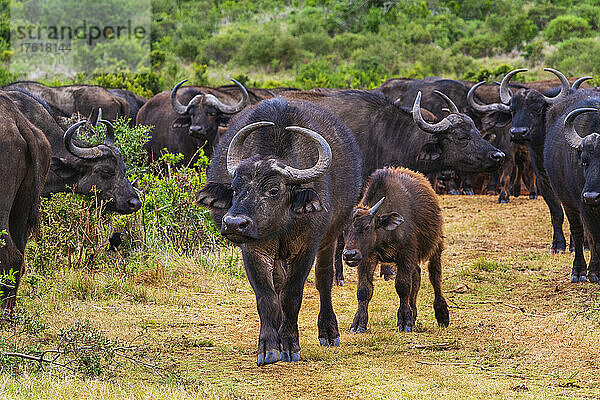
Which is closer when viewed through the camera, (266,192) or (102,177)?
(266,192)

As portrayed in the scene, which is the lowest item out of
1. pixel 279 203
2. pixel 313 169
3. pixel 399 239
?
pixel 399 239

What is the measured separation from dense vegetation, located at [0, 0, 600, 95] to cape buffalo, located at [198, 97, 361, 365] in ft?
72.5

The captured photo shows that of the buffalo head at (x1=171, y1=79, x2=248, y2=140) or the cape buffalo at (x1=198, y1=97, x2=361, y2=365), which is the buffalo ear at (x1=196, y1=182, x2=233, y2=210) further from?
the buffalo head at (x1=171, y1=79, x2=248, y2=140)

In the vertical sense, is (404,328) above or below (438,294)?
below

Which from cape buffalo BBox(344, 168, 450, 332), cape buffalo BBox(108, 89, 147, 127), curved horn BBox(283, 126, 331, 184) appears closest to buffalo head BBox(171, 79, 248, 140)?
cape buffalo BBox(108, 89, 147, 127)

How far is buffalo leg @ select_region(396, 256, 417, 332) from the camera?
7523 millimetres

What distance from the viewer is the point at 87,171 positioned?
9.35 m

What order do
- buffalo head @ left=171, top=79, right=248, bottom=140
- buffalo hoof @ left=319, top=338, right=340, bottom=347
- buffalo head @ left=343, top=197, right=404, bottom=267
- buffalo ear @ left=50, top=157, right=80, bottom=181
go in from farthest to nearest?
buffalo head @ left=171, top=79, right=248, bottom=140 < buffalo ear @ left=50, top=157, right=80, bottom=181 < buffalo head @ left=343, top=197, right=404, bottom=267 < buffalo hoof @ left=319, top=338, right=340, bottom=347

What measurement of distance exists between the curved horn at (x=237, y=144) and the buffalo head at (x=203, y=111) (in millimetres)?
8451

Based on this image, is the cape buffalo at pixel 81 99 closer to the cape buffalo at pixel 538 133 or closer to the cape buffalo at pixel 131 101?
the cape buffalo at pixel 131 101

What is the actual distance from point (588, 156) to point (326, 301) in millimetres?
3093

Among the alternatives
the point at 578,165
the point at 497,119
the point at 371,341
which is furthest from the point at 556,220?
the point at 371,341

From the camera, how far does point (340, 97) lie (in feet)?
35.1

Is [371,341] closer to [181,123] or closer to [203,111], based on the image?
[203,111]
